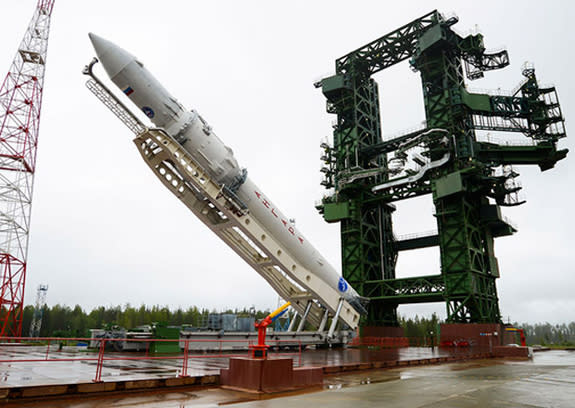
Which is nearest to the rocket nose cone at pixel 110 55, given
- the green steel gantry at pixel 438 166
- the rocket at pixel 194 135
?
the rocket at pixel 194 135

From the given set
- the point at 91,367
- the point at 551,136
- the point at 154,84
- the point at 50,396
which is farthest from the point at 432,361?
the point at 551,136

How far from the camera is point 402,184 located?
33.4 meters

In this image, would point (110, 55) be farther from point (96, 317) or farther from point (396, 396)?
point (96, 317)

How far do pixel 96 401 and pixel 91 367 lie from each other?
457 centimetres

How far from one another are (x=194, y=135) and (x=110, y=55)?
13.7 ft

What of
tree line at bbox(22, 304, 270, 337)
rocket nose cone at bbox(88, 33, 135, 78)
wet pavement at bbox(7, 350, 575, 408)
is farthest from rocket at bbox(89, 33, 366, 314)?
tree line at bbox(22, 304, 270, 337)

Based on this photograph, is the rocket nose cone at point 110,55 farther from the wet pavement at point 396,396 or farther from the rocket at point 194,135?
the wet pavement at point 396,396

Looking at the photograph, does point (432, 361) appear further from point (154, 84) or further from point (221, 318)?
point (154, 84)

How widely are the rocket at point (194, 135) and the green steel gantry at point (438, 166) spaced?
47.7ft

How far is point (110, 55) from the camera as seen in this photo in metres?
15.2

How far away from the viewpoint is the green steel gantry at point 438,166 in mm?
30578

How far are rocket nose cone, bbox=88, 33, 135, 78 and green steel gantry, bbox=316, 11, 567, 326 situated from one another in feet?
74.4

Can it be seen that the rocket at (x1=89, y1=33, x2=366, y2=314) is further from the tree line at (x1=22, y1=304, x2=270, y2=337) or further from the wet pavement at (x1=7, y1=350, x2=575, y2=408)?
the tree line at (x1=22, y1=304, x2=270, y2=337)

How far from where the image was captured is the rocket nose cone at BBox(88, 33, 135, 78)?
15164 millimetres
